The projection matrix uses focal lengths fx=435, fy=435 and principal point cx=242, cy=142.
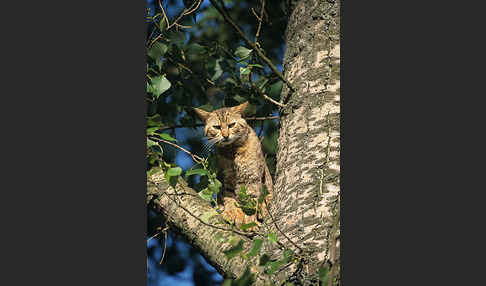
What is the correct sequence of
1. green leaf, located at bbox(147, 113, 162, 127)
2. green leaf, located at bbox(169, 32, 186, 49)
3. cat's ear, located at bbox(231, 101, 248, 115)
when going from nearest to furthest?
green leaf, located at bbox(147, 113, 162, 127) → green leaf, located at bbox(169, 32, 186, 49) → cat's ear, located at bbox(231, 101, 248, 115)

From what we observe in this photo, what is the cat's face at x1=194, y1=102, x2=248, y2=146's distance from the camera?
2.58m

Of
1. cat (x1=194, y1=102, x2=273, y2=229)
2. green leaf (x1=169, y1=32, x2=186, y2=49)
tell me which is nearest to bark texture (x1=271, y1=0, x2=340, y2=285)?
green leaf (x1=169, y1=32, x2=186, y2=49)

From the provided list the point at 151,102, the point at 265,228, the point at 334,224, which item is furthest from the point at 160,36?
the point at 334,224

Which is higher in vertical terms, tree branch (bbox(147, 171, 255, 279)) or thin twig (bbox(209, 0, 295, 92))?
thin twig (bbox(209, 0, 295, 92))

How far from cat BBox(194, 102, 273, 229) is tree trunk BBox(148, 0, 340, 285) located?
59 centimetres

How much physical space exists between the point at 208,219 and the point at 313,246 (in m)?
0.48

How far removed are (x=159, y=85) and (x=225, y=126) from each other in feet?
2.38

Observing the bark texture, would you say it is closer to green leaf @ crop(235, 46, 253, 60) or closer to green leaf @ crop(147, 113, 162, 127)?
green leaf @ crop(235, 46, 253, 60)

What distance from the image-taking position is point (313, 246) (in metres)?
1.58

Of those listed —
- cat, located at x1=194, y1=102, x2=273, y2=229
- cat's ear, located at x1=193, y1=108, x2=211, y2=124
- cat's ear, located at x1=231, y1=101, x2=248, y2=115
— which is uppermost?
cat's ear, located at x1=231, y1=101, x2=248, y2=115

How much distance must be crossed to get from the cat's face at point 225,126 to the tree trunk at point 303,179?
62 cm

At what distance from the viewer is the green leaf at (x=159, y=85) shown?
6.29 ft

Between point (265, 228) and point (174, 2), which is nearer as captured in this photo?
point (265, 228)

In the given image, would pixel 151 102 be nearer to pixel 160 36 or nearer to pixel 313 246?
pixel 160 36
